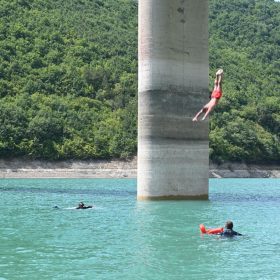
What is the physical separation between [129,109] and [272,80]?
1957 inches

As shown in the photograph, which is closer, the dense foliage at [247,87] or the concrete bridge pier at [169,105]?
the concrete bridge pier at [169,105]

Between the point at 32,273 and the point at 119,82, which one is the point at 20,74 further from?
the point at 32,273

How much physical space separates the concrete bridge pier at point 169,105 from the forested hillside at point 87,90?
60582 mm

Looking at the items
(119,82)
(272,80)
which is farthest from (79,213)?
(272,80)

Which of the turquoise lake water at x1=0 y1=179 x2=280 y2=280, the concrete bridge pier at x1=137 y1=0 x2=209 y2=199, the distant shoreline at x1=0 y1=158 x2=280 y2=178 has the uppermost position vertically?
the concrete bridge pier at x1=137 y1=0 x2=209 y2=199

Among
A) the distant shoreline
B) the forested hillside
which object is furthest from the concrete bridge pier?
the forested hillside

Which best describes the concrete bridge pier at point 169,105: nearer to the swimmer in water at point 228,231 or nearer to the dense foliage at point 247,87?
the swimmer in water at point 228,231

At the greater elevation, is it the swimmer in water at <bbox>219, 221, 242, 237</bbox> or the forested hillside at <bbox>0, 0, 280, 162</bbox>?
the forested hillside at <bbox>0, 0, 280, 162</bbox>

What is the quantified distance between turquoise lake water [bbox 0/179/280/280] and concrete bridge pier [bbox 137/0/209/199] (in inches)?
70.7

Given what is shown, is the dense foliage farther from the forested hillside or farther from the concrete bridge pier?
the concrete bridge pier

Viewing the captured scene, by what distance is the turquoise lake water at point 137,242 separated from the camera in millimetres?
21484

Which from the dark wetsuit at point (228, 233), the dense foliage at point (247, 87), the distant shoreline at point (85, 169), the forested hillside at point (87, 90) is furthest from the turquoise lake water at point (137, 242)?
the dense foliage at point (247, 87)

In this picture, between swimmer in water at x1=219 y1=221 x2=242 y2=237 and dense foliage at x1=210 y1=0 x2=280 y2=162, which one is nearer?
swimmer in water at x1=219 y1=221 x2=242 y2=237

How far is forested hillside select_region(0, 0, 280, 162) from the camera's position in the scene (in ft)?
369
